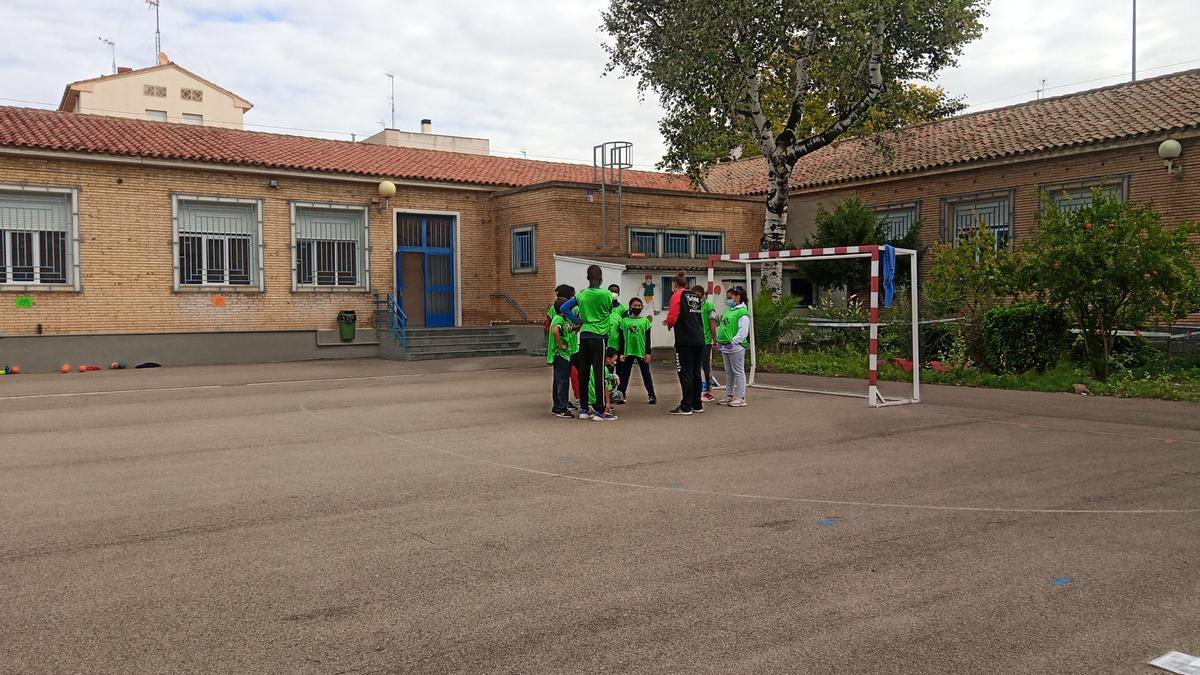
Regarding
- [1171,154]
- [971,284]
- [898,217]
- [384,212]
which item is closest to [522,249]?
[384,212]

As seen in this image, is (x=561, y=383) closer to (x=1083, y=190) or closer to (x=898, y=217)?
(x=1083, y=190)

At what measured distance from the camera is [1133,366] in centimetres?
1591

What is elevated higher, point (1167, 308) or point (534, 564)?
point (1167, 308)

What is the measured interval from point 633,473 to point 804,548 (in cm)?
257

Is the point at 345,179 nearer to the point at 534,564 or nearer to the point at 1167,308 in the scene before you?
the point at 1167,308

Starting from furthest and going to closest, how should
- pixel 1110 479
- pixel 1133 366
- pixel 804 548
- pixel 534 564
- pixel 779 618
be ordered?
1. pixel 1133 366
2. pixel 1110 479
3. pixel 804 548
4. pixel 534 564
5. pixel 779 618

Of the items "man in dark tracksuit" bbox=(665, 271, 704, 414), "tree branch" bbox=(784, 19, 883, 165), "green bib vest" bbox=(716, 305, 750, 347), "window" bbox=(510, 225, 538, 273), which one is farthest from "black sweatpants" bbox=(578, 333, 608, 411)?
"window" bbox=(510, 225, 538, 273)

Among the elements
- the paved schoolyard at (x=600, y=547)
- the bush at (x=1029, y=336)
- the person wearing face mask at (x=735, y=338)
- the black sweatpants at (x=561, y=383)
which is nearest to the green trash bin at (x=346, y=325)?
the paved schoolyard at (x=600, y=547)

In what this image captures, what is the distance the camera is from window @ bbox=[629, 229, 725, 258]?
2611 cm

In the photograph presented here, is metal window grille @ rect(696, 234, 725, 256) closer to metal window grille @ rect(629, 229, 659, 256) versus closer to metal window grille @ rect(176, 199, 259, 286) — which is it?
metal window grille @ rect(629, 229, 659, 256)

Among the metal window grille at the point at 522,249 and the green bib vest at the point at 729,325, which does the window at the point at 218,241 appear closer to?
the metal window grille at the point at 522,249

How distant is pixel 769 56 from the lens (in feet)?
66.7

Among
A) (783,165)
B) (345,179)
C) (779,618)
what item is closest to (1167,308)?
(783,165)

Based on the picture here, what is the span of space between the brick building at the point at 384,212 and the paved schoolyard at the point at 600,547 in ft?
36.9
